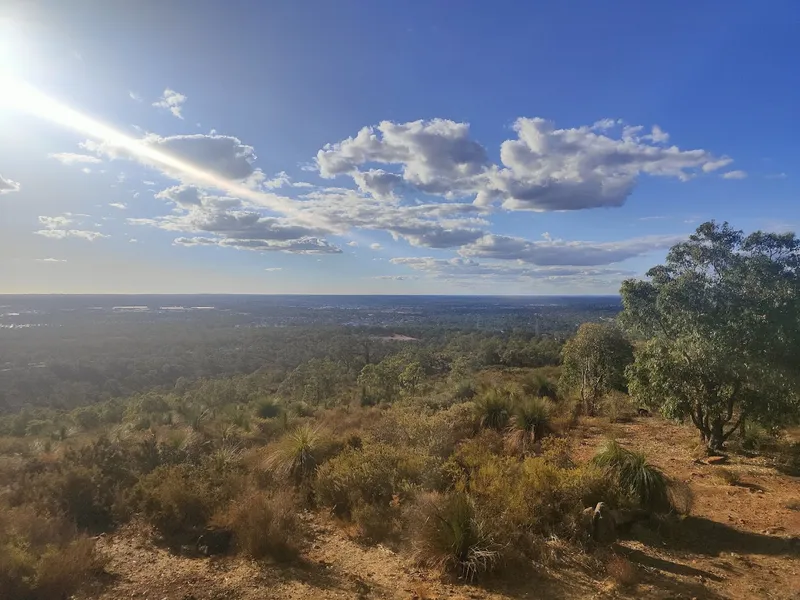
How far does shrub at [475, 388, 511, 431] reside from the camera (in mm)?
12594

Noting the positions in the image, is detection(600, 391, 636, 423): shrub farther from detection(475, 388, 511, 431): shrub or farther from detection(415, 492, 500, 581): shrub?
detection(415, 492, 500, 581): shrub

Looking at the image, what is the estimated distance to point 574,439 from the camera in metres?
12.5

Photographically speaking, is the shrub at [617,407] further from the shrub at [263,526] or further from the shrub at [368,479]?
the shrub at [263,526]

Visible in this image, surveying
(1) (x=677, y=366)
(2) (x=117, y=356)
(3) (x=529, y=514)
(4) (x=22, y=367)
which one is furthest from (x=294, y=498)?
(2) (x=117, y=356)

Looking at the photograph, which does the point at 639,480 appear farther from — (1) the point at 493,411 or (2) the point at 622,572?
(1) the point at 493,411

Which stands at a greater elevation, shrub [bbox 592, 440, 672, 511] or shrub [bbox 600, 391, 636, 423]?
shrub [bbox 592, 440, 672, 511]

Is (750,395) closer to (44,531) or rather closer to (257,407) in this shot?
(44,531)

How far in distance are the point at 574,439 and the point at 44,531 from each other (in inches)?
442

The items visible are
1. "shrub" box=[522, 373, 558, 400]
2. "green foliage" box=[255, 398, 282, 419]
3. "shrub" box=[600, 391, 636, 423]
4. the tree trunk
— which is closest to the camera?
the tree trunk

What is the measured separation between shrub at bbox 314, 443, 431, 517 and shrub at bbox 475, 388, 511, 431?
423 centimetres

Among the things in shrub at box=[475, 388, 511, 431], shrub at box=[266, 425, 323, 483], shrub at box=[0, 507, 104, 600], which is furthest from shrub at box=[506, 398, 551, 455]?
shrub at box=[0, 507, 104, 600]

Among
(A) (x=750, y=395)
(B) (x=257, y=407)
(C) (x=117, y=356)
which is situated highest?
(A) (x=750, y=395)

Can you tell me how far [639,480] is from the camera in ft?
24.3

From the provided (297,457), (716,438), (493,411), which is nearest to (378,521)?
(297,457)
